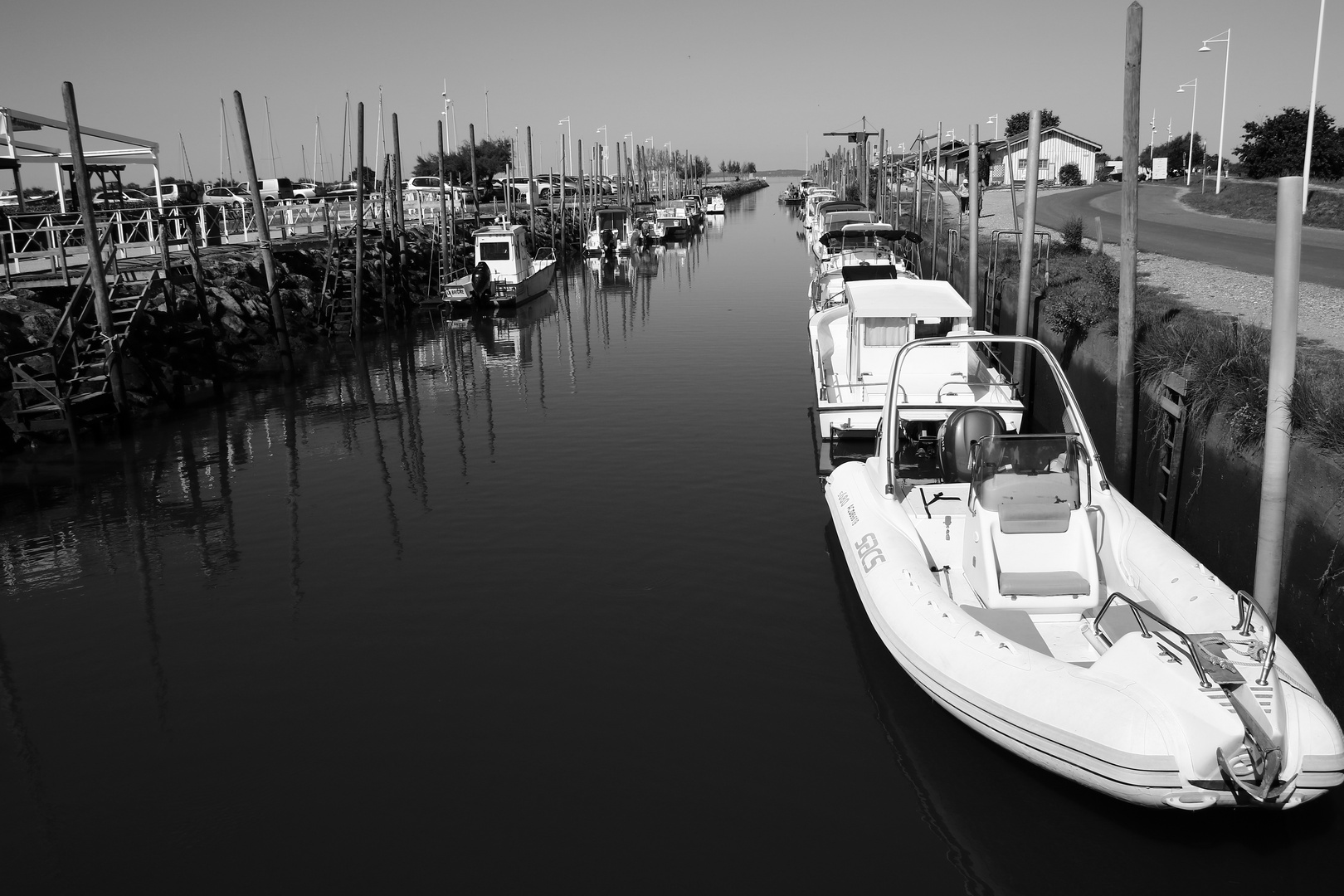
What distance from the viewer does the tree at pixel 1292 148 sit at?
37.6 metres

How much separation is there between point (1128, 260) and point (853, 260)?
15371 millimetres

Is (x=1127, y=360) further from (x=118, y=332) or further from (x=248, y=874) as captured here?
(x=118, y=332)

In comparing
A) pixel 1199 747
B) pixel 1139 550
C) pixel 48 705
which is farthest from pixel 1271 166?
pixel 48 705

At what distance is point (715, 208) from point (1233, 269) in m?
73.9

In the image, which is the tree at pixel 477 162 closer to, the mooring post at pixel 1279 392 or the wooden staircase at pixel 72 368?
the wooden staircase at pixel 72 368

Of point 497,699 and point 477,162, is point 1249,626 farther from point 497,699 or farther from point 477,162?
point 477,162

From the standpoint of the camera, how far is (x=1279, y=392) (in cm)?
656

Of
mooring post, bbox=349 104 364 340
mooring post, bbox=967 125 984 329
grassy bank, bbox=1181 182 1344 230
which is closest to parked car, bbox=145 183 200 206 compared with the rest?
mooring post, bbox=349 104 364 340

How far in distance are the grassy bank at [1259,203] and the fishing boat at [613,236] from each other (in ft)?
86.9

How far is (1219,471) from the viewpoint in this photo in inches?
362

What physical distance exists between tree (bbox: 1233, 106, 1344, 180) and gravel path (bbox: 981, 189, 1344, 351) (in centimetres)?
2250

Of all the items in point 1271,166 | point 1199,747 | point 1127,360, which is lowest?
point 1199,747

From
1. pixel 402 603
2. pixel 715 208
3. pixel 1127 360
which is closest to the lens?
pixel 402 603

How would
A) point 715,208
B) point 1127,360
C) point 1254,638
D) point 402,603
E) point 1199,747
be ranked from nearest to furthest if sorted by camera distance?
point 1199,747, point 1254,638, point 402,603, point 1127,360, point 715,208
